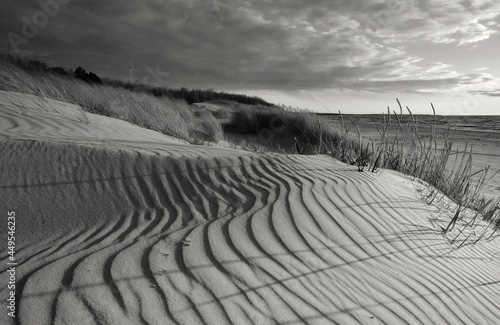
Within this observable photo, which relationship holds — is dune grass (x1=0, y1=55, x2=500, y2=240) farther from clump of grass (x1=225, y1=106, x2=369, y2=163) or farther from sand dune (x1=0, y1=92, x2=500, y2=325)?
sand dune (x1=0, y1=92, x2=500, y2=325)

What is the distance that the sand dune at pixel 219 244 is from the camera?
1710 millimetres

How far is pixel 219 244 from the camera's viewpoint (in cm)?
221

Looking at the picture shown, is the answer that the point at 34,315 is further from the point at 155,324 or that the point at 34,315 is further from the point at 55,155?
the point at 55,155

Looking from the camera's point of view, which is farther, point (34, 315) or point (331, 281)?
point (331, 281)

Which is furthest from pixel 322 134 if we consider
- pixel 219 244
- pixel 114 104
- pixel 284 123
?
pixel 219 244

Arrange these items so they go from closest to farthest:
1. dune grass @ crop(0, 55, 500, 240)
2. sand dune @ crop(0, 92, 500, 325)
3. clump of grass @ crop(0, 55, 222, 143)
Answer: sand dune @ crop(0, 92, 500, 325) < dune grass @ crop(0, 55, 500, 240) < clump of grass @ crop(0, 55, 222, 143)

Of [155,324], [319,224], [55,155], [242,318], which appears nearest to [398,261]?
[319,224]

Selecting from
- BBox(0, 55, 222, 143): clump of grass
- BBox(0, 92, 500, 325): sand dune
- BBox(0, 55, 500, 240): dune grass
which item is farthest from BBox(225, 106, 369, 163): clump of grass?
BBox(0, 92, 500, 325): sand dune

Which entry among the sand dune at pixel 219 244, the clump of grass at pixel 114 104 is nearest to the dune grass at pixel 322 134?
the clump of grass at pixel 114 104

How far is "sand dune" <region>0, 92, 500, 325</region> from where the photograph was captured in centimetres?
171

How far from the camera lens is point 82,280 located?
1.75 m

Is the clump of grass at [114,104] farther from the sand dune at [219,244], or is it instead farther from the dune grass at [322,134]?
the sand dune at [219,244]

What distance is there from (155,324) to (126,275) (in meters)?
0.39

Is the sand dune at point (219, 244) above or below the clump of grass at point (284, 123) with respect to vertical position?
below
